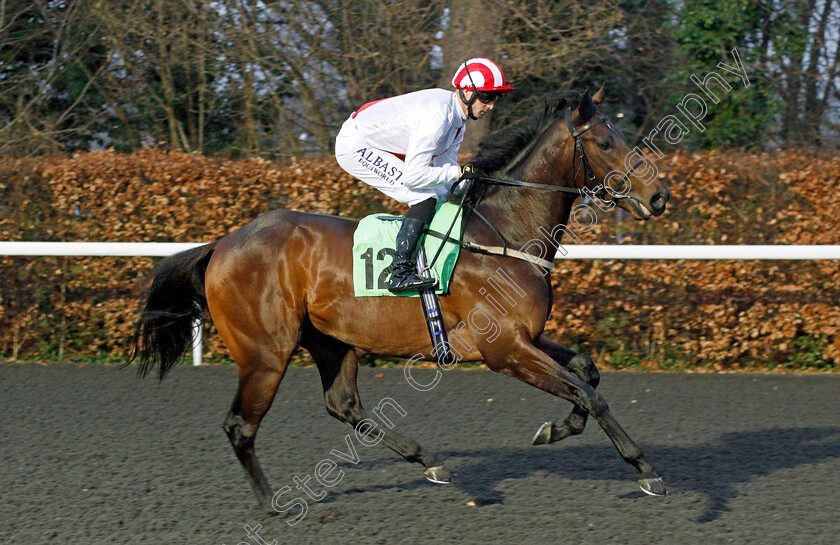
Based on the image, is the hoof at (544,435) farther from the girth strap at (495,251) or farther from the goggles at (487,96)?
the goggles at (487,96)

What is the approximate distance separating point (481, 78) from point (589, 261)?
3.37 meters

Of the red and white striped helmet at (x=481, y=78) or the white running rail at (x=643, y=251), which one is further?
the white running rail at (x=643, y=251)

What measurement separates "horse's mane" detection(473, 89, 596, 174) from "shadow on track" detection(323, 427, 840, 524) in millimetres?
1621

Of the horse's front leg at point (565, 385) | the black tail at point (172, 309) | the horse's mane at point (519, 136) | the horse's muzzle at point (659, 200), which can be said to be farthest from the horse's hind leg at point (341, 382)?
the horse's muzzle at point (659, 200)

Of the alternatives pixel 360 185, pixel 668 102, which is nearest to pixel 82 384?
pixel 360 185

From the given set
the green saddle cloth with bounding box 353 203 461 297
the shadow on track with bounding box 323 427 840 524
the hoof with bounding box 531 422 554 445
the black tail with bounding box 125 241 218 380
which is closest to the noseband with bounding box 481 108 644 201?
the green saddle cloth with bounding box 353 203 461 297

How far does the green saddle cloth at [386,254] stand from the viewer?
4199 millimetres

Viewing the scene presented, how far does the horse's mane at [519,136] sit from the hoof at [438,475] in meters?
1.53

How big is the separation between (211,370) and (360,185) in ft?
6.54

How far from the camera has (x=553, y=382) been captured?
13.0ft

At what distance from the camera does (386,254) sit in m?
4.22

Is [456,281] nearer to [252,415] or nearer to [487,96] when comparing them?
[487,96]

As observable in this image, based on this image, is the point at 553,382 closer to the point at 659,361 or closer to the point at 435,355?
the point at 435,355

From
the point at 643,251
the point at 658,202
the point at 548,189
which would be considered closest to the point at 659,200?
the point at 658,202
